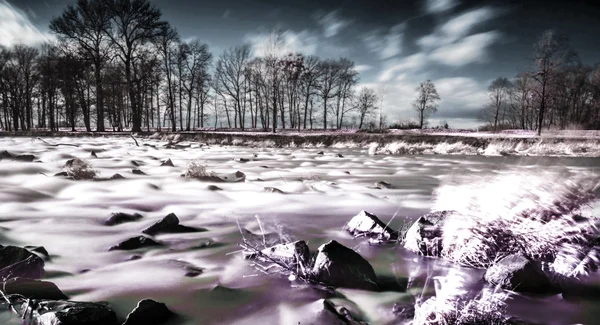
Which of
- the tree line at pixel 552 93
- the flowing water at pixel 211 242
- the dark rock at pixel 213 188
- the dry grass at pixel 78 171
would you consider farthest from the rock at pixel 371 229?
the tree line at pixel 552 93

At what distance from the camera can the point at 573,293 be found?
1.05m

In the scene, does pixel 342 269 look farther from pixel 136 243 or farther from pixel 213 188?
pixel 213 188

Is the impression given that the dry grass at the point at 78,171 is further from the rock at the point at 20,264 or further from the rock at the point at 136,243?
the rock at the point at 20,264

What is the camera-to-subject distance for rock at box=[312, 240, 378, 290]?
1.10 metres

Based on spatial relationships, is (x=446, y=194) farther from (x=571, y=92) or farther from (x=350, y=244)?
(x=571, y=92)

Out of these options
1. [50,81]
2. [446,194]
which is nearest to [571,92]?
[446,194]

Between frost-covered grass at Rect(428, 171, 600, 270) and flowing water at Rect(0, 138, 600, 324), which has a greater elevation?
frost-covered grass at Rect(428, 171, 600, 270)

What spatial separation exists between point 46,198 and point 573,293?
3150 mm

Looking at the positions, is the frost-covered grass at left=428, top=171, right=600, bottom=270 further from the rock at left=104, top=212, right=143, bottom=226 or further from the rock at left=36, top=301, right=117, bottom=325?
the rock at left=104, top=212, right=143, bottom=226

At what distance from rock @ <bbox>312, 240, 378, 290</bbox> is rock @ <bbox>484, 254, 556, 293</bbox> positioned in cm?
47

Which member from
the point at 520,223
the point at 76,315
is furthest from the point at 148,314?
the point at 520,223

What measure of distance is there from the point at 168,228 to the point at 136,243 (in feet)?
0.80

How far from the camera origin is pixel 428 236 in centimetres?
→ 142

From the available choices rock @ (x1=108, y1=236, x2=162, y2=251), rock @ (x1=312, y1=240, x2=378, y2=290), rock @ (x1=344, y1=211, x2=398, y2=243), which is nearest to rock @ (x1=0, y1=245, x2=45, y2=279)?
rock @ (x1=108, y1=236, x2=162, y2=251)
